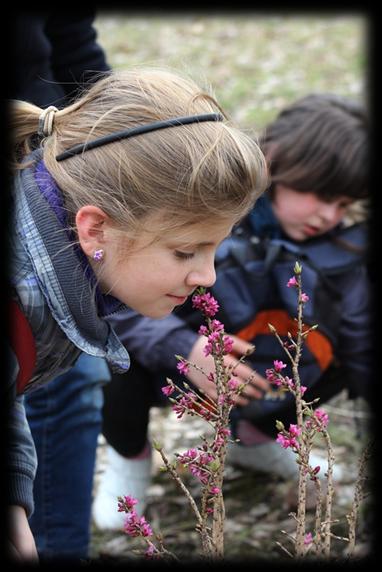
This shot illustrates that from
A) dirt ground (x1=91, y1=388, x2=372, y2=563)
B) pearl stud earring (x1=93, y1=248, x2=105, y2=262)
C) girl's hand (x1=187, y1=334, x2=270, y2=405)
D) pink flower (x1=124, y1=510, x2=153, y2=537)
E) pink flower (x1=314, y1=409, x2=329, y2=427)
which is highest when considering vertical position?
pearl stud earring (x1=93, y1=248, x2=105, y2=262)

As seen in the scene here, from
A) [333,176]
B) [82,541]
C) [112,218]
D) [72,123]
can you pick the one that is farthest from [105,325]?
[333,176]

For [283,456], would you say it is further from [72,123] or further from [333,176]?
[72,123]

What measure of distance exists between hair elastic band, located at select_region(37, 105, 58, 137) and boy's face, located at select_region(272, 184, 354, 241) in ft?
4.04

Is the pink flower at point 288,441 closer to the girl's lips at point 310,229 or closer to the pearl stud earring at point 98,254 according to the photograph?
the pearl stud earring at point 98,254

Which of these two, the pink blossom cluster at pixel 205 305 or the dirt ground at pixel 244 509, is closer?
the pink blossom cluster at pixel 205 305

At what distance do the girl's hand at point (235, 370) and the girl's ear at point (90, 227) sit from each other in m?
0.73

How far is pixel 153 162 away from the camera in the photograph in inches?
63.9

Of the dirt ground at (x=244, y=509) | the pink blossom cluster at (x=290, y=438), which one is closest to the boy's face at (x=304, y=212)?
the dirt ground at (x=244, y=509)

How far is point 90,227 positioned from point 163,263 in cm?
16

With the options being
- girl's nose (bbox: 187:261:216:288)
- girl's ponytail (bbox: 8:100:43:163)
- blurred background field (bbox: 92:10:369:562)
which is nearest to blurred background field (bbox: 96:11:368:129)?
blurred background field (bbox: 92:10:369:562)

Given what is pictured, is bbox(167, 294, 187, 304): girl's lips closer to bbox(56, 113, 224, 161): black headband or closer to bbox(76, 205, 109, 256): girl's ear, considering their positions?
bbox(76, 205, 109, 256): girl's ear

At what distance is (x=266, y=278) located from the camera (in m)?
2.62

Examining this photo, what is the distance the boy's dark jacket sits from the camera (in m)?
2.58

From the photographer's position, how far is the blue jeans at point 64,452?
2270mm
